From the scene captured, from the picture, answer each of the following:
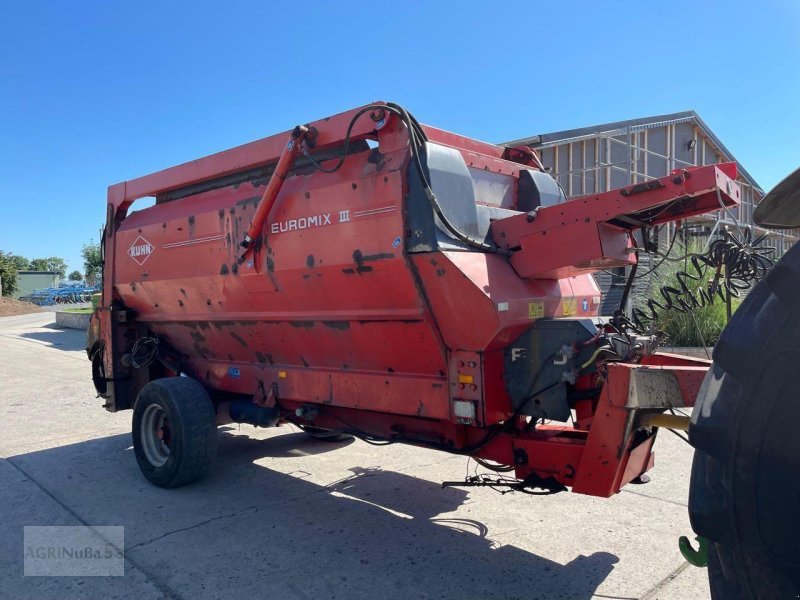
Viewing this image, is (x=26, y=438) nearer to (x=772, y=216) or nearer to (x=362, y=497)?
(x=362, y=497)

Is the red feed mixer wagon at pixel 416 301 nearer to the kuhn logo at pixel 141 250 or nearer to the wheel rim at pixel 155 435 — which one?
the wheel rim at pixel 155 435

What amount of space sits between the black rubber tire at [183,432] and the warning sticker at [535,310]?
329cm

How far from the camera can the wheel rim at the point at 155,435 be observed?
578 centimetres

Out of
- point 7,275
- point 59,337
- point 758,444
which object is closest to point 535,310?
point 758,444

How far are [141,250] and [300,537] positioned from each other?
3.50m

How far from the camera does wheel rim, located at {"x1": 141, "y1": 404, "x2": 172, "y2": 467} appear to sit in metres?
5.78

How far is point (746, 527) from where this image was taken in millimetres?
1875

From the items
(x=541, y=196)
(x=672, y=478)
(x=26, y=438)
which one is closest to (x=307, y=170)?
(x=541, y=196)

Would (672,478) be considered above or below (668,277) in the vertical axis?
below

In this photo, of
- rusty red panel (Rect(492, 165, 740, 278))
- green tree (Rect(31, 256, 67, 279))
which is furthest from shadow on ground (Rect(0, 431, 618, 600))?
green tree (Rect(31, 256, 67, 279))

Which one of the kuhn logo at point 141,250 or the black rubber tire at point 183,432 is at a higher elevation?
the kuhn logo at point 141,250

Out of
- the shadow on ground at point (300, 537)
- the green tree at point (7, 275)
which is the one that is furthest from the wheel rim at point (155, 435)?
the green tree at point (7, 275)

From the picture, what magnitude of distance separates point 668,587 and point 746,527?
2.00m

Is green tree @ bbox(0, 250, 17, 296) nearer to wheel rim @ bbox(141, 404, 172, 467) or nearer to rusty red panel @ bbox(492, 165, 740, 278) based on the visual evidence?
wheel rim @ bbox(141, 404, 172, 467)
